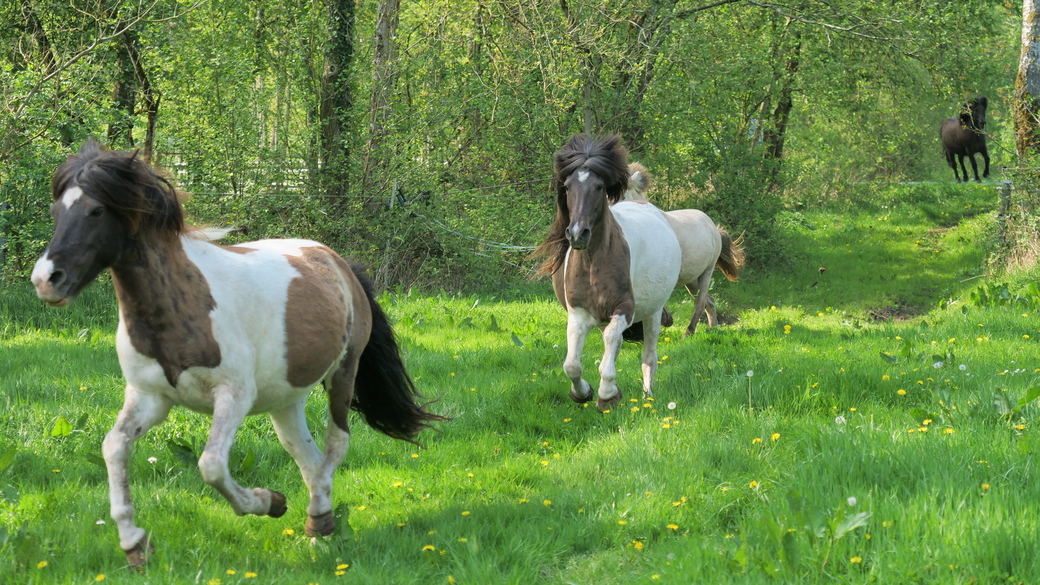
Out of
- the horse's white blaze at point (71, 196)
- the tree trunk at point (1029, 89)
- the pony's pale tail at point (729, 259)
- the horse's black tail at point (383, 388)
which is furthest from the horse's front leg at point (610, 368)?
the tree trunk at point (1029, 89)

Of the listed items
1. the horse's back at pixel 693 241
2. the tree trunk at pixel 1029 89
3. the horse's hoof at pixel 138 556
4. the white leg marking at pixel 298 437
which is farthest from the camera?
the tree trunk at pixel 1029 89

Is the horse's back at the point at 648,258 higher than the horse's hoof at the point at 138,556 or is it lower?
higher

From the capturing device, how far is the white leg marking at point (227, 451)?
12.9ft

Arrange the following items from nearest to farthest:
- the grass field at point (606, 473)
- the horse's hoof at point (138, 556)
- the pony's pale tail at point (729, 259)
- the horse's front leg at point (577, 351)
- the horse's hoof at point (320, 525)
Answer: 1. the grass field at point (606, 473)
2. the horse's hoof at point (138, 556)
3. the horse's hoof at point (320, 525)
4. the horse's front leg at point (577, 351)
5. the pony's pale tail at point (729, 259)

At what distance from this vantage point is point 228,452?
159 inches

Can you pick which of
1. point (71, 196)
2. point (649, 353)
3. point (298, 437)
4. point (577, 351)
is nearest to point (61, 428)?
point (298, 437)

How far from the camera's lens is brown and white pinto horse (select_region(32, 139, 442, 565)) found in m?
3.86

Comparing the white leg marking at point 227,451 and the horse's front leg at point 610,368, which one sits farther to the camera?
the horse's front leg at point 610,368

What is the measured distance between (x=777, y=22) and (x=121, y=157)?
57.3 ft

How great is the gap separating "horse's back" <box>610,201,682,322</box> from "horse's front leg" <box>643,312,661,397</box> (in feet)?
0.32

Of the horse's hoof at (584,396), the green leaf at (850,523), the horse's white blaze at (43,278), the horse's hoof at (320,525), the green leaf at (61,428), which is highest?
the horse's white blaze at (43,278)

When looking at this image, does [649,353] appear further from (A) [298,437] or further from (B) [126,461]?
(B) [126,461]

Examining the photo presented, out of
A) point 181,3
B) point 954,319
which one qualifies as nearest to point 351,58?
point 181,3

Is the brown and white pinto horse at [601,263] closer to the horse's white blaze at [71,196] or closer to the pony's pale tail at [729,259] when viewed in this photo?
the horse's white blaze at [71,196]
